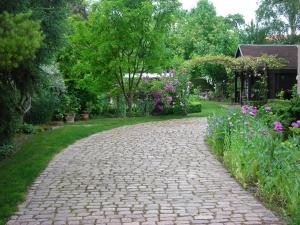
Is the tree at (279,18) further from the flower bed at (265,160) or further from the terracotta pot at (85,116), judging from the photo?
the flower bed at (265,160)

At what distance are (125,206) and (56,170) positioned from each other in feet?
9.36

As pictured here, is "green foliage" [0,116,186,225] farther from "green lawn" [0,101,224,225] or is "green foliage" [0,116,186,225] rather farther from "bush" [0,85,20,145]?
"bush" [0,85,20,145]

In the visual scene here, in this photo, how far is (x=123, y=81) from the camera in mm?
20031

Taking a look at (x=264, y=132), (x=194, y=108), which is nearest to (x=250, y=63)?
(x=194, y=108)

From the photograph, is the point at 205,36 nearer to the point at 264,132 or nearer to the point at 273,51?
the point at 273,51

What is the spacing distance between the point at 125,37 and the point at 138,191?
1225 centimetres

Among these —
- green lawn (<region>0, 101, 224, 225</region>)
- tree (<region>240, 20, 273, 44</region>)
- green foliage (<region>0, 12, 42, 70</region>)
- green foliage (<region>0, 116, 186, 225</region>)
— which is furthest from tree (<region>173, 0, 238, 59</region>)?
green foliage (<region>0, 12, 42, 70</region>)

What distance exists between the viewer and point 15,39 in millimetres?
4609

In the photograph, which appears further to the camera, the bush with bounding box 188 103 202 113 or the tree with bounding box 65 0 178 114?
the bush with bounding box 188 103 202 113

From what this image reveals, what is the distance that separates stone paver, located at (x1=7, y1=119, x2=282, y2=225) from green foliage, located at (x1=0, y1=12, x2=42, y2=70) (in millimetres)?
2064

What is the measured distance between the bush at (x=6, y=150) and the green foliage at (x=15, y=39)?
5.22m

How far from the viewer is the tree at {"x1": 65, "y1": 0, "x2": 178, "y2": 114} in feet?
57.6

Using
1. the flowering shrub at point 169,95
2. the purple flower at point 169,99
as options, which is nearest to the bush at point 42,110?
the flowering shrub at point 169,95

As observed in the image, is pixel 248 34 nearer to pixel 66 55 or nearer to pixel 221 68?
pixel 221 68
